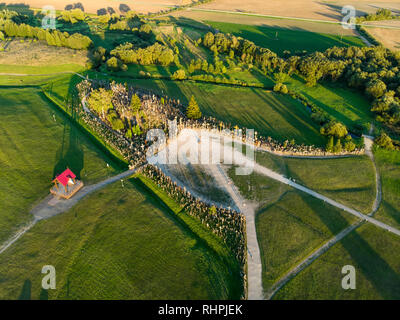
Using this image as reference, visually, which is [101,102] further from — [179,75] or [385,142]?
[385,142]

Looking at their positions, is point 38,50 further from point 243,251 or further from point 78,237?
point 243,251

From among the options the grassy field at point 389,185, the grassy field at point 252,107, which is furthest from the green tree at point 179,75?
the grassy field at point 389,185

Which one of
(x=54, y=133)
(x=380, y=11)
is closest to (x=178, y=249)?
(x=54, y=133)

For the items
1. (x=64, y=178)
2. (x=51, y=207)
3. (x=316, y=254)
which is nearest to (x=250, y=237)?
(x=316, y=254)

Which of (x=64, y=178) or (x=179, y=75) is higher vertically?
(x=179, y=75)

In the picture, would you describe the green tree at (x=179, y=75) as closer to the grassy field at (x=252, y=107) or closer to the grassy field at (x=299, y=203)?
the grassy field at (x=252, y=107)

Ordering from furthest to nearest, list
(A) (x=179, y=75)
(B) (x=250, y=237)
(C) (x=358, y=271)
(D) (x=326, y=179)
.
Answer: (A) (x=179, y=75)
(D) (x=326, y=179)
(B) (x=250, y=237)
(C) (x=358, y=271)

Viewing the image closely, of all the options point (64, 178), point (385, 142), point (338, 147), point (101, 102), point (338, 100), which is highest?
point (338, 100)
